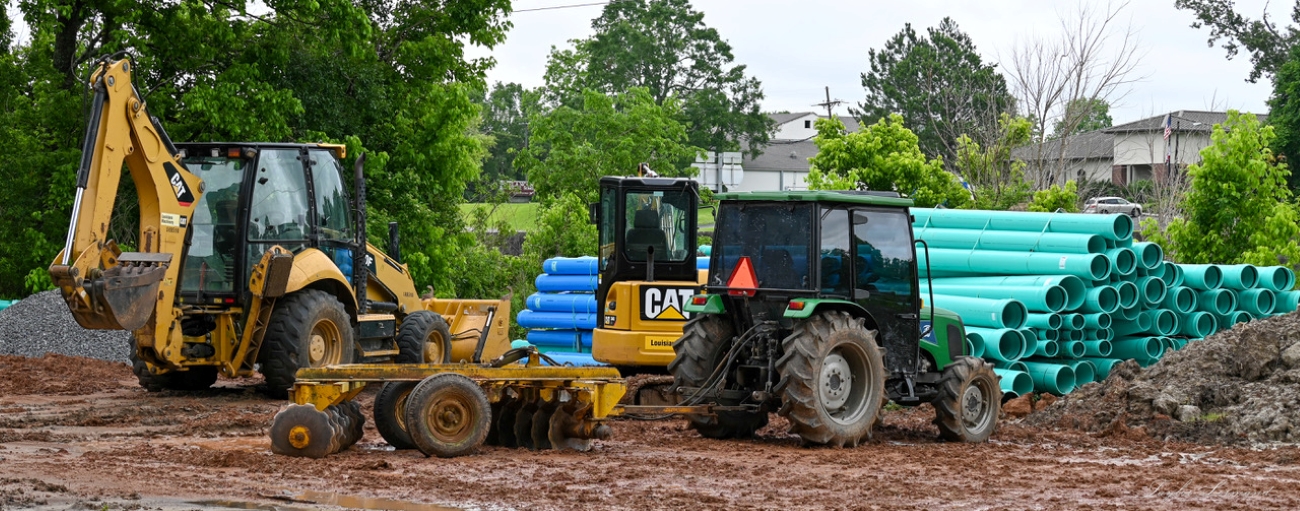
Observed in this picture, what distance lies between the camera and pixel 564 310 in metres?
20.7

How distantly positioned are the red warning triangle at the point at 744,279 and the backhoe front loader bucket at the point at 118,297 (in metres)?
5.23

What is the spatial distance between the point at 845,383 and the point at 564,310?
915 cm

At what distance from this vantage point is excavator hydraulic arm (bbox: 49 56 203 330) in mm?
12898

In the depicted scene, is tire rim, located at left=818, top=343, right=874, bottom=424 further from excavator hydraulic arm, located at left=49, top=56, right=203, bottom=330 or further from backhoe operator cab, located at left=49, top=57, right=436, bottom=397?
excavator hydraulic arm, located at left=49, top=56, right=203, bottom=330

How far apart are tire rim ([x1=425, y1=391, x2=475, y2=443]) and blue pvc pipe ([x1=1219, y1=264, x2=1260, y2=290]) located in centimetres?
1071

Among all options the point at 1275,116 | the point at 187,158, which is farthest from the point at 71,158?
the point at 1275,116

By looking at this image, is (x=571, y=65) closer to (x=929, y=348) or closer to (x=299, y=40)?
(x=299, y=40)

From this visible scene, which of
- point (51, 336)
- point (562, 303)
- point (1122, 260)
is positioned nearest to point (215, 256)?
point (562, 303)

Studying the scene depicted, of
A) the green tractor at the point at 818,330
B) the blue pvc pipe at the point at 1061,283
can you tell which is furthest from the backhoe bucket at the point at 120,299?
the blue pvc pipe at the point at 1061,283

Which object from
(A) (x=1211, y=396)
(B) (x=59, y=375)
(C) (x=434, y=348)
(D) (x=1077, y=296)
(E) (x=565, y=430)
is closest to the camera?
(E) (x=565, y=430)

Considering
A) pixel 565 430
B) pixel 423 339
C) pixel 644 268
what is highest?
pixel 644 268

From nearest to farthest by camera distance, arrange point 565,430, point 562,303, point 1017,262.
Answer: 1. point 565,430
2. point 1017,262
3. point 562,303

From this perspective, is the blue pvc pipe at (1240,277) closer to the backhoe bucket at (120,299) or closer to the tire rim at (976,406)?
the tire rim at (976,406)

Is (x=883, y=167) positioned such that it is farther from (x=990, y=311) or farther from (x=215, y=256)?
(x=215, y=256)
